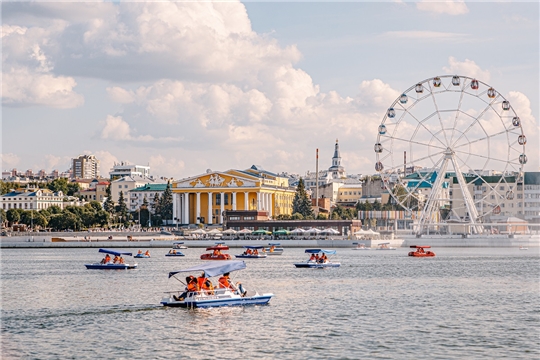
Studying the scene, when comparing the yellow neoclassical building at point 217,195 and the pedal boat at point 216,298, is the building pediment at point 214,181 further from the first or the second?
the pedal boat at point 216,298

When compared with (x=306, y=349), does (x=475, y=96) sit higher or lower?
higher

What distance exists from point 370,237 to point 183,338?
309 feet

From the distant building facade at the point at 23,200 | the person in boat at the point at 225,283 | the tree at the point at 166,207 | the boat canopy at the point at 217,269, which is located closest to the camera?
the boat canopy at the point at 217,269

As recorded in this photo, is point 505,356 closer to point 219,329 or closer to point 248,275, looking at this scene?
point 219,329

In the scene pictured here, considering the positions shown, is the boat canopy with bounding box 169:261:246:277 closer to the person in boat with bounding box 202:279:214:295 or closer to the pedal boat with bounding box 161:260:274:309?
the pedal boat with bounding box 161:260:274:309

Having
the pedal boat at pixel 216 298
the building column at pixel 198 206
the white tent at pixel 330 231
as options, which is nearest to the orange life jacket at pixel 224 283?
the pedal boat at pixel 216 298

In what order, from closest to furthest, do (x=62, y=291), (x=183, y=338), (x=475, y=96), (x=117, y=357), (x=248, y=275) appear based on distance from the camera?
1. (x=117, y=357)
2. (x=183, y=338)
3. (x=62, y=291)
4. (x=248, y=275)
5. (x=475, y=96)

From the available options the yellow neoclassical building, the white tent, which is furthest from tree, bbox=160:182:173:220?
the white tent

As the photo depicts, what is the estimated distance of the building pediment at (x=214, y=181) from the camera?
16800 centimetres

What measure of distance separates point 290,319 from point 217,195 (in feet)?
435

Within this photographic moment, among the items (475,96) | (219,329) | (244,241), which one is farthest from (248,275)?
(244,241)

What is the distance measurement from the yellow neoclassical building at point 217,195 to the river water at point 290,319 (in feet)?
342

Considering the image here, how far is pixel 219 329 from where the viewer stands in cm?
3562

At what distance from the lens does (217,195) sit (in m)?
171
